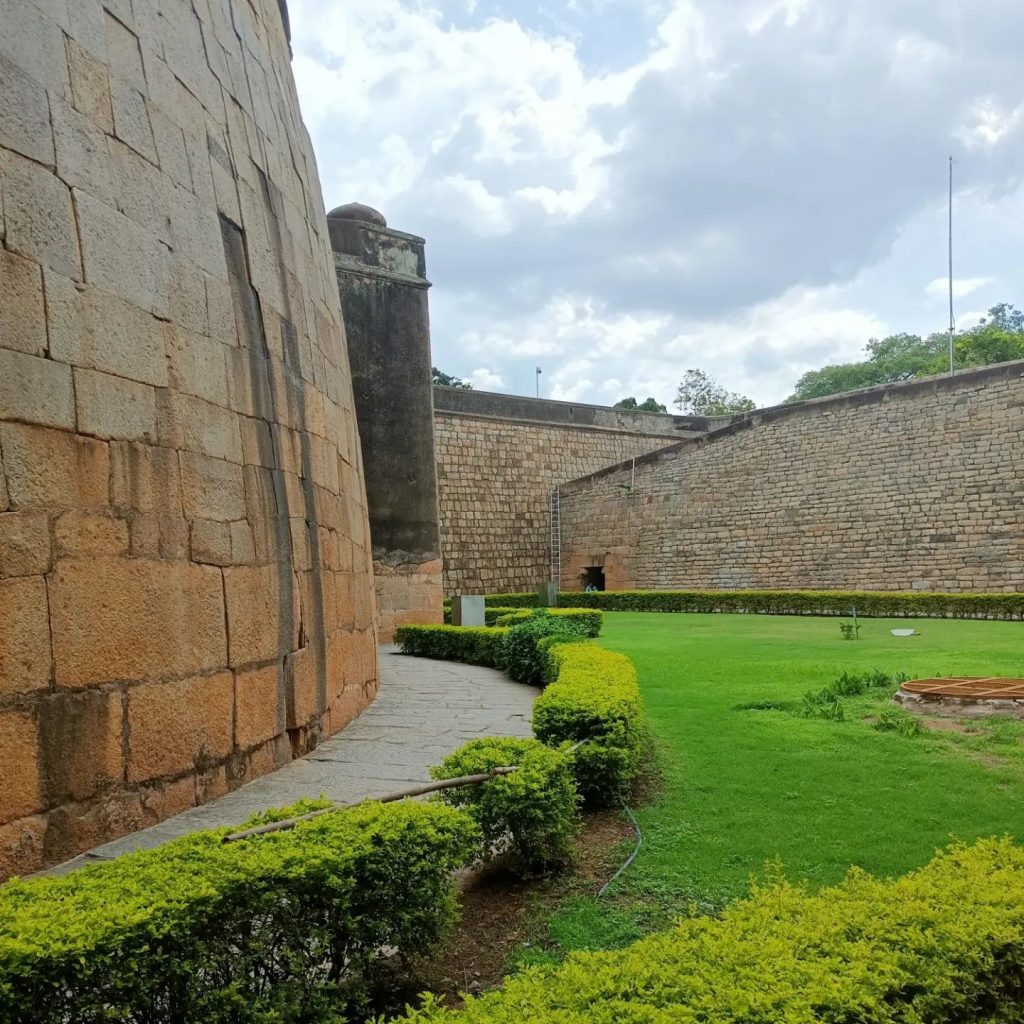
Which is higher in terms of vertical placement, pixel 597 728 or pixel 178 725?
pixel 178 725

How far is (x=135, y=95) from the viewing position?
380 cm

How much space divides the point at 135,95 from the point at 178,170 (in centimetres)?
37

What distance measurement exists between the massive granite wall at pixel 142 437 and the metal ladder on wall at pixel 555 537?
65.1ft

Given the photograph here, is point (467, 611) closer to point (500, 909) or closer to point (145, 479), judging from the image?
point (145, 479)

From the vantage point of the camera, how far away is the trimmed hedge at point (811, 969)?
1.72m

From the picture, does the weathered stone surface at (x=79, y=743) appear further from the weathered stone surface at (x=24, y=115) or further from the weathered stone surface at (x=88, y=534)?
the weathered stone surface at (x=24, y=115)

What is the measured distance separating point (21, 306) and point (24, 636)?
1194mm

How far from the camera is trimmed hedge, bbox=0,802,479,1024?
69.5 inches

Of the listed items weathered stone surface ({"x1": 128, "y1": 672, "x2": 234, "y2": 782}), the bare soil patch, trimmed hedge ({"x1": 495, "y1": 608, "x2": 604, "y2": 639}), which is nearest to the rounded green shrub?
trimmed hedge ({"x1": 495, "y1": 608, "x2": 604, "y2": 639})

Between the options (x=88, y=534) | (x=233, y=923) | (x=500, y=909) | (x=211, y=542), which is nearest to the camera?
(x=233, y=923)

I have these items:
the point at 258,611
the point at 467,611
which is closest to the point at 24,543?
the point at 258,611

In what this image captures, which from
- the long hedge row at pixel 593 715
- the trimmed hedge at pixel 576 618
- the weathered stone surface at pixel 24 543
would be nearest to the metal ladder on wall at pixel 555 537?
the trimmed hedge at pixel 576 618

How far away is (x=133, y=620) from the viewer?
11.3 ft

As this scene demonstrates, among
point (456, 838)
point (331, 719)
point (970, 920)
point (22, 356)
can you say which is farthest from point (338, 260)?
point (970, 920)
